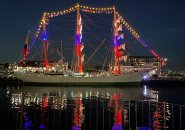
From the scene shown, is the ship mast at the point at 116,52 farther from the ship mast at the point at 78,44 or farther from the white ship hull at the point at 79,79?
the ship mast at the point at 78,44

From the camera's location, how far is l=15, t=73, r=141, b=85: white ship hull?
72250mm

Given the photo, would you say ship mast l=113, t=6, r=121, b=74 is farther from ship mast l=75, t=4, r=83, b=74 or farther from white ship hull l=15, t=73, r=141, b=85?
ship mast l=75, t=4, r=83, b=74

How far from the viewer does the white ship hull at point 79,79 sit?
72250 millimetres

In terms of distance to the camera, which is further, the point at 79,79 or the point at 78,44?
the point at 79,79

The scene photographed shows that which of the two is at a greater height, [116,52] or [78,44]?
[78,44]

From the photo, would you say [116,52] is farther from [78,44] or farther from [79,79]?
[79,79]

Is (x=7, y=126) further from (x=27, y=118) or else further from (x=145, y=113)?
(x=145, y=113)

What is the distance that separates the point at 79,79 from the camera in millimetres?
72250

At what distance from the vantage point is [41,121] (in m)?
17.8

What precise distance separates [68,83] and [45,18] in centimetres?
1520

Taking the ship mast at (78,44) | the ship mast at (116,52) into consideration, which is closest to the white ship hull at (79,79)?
the ship mast at (116,52)

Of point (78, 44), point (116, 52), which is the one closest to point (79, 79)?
point (78, 44)

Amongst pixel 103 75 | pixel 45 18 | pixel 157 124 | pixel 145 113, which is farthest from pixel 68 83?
pixel 157 124

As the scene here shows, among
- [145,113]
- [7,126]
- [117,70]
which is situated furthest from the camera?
[117,70]
